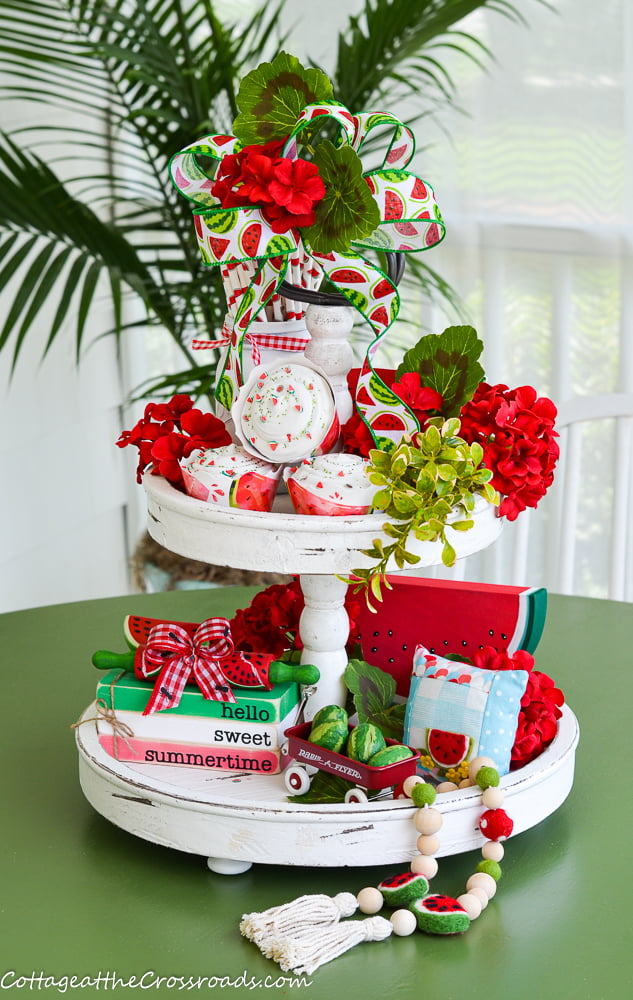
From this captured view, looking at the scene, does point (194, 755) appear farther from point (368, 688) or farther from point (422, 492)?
point (422, 492)

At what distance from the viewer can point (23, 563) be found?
2.63 meters

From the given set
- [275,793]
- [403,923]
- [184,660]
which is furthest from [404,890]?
[184,660]

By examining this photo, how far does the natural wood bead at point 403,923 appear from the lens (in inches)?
29.4

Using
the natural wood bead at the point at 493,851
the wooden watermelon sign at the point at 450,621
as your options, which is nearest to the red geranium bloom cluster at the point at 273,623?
the wooden watermelon sign at the point at 450,621

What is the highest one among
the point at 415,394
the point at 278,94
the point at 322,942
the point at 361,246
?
the point at 278,94

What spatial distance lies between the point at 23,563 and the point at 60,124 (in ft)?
3.59

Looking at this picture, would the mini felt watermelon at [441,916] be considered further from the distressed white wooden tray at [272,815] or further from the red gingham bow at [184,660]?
the red gingham bow at [184,660]

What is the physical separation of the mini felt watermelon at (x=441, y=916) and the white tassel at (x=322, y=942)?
0.02 meters

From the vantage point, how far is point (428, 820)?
0.78 m

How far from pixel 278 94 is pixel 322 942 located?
618 mm

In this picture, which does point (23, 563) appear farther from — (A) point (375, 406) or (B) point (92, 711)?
(A) point (375, 406)

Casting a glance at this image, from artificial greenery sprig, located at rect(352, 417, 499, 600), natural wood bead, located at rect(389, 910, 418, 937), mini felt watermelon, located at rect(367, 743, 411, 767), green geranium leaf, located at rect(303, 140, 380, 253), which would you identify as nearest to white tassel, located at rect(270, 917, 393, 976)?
natural wood bead, located at rect(389, 910, 418, 937)

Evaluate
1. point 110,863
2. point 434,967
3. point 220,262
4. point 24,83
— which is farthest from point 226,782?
point 24,83

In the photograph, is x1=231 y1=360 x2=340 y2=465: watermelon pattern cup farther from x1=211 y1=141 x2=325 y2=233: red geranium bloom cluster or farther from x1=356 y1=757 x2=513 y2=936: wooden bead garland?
x1=356 y1=757 x2=513 y2=936: wooden bead garland
